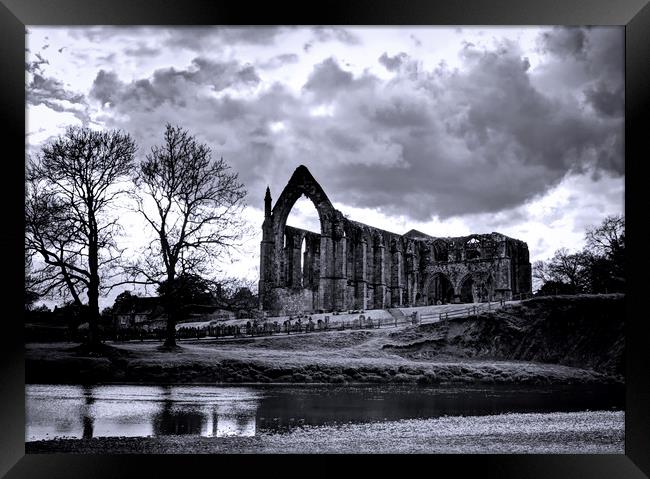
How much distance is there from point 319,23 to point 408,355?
694cm

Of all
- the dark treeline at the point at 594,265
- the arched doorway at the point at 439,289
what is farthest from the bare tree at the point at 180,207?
the arched doorway at the point at 439,289

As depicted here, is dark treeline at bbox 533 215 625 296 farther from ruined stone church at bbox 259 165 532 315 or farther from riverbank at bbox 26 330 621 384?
riverbank at bbox 26 330 621 384

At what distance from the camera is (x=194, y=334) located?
13.3 meters

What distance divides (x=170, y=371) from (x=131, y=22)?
644cm

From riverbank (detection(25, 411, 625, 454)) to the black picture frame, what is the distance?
10.2 inches

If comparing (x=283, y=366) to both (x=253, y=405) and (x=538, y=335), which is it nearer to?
(x=253, y=405)

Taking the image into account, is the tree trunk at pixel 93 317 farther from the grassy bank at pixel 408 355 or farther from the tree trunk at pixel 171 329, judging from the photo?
the tree trunk at pixel 171 329

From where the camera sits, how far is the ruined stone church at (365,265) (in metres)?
17.9

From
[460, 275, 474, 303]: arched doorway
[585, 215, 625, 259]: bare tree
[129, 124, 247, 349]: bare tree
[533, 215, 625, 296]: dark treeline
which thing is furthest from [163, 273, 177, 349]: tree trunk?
[460, 275, 474, 303]: arched doorway

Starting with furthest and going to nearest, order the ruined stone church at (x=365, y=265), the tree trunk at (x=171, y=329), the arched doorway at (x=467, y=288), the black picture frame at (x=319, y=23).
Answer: the arched doorway at (x=467, y=288), the ruined stone church at (x=365, y=265), the tree trunk at (x=171, y=329), the black picture frame at (x=319, y=23)

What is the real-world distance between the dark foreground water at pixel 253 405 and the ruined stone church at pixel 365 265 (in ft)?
9.49

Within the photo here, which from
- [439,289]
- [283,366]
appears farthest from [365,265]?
[283,366]

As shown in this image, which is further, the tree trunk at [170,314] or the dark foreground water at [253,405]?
the tree trunk at [170,314]

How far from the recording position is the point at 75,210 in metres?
13.3
